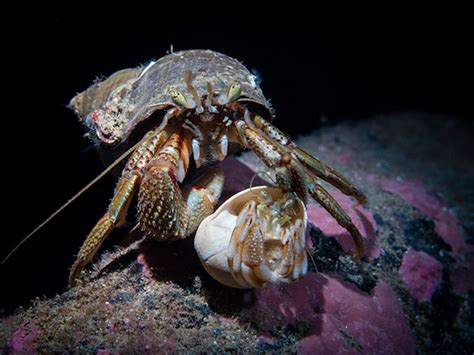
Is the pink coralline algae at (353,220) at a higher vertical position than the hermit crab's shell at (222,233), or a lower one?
lower

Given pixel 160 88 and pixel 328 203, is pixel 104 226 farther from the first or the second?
pixel 328 203

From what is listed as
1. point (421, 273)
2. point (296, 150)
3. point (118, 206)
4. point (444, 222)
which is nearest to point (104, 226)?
point (118, 206)

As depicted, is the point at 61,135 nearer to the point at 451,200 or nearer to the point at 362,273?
the point at 362,273

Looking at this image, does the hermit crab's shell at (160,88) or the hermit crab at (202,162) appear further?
the hermit crab's shell at (160,88)

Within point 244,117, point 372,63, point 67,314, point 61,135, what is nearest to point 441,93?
point 372,63

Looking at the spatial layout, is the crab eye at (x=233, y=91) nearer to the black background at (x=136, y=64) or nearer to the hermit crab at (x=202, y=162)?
the hermit crab at (x=202, y=162)

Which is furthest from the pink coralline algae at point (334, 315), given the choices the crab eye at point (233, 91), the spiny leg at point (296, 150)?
the crab eye at point (233, 91)

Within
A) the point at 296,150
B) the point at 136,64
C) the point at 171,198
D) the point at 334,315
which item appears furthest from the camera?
the point at 136,64
